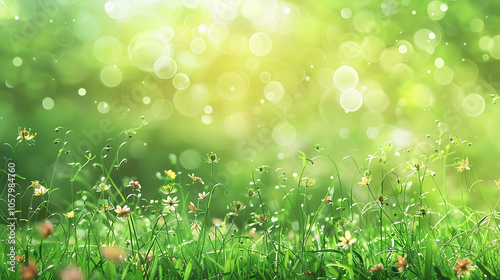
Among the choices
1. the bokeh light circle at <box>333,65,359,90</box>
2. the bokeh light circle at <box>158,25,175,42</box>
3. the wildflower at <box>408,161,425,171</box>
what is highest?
the bokeh light circle at <box>158,25,175,42</box>

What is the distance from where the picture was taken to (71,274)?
1.56m

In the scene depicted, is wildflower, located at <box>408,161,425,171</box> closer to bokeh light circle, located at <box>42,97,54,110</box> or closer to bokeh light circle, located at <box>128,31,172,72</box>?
bokeh light circle, located at <box>128,31,172,72</box>

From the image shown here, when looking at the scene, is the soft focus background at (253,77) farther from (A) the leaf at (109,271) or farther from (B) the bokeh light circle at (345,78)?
(A) the leaf at (109,271)

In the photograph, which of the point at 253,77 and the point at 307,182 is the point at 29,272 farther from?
the point at 253,77

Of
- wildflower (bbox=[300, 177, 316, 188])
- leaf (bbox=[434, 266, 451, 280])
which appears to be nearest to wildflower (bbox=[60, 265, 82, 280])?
wildflower (bbox=[300, 177, 316, 188])

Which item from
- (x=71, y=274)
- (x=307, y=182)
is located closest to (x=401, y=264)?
(x=307, y=182)

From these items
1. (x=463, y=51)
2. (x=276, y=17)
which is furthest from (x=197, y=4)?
(x=463, y=51)

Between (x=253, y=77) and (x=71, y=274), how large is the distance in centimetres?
386

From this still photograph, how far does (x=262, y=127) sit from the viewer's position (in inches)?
196

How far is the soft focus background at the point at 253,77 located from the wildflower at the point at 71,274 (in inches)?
121

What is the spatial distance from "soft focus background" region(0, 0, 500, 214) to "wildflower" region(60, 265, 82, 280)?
10.1 feet

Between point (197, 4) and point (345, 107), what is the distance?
2.11 meters

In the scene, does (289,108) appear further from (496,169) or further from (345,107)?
(496,169)

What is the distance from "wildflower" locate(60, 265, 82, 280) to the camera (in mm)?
1557
